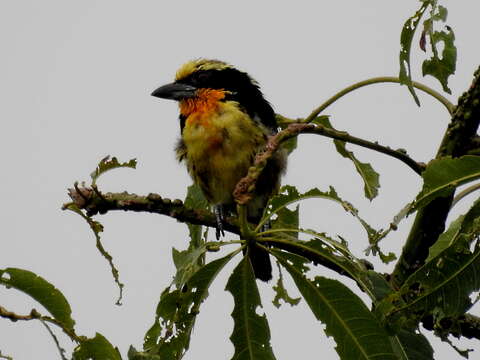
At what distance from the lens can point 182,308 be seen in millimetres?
2348

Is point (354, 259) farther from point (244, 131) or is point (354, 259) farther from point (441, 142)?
point (244, 131)

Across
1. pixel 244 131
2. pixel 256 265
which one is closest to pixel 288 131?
pixel 256 265

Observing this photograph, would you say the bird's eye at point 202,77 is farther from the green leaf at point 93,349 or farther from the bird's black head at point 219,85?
the green leaf at point 93,349

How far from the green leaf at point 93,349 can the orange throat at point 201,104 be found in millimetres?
2312

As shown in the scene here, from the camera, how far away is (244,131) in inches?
156

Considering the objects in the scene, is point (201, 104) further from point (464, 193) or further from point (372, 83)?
point (464, 193)

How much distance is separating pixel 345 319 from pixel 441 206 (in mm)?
452

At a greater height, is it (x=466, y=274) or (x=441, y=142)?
(x=441, y=142)

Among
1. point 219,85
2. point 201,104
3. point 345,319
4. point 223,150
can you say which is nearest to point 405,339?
point 345,319

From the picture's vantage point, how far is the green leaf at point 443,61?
2.36m

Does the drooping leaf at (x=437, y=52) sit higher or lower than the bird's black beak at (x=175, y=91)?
lower

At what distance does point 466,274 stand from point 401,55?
696 millimetres

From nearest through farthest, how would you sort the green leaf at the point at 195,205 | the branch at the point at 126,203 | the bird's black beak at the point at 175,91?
the branch at the point at 126,203 < the green leaf at the point at 195,205 < the bird's black beak at the point at 175,91

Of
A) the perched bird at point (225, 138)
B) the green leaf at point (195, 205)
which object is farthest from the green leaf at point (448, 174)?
the perched bird at point (225, 138)
